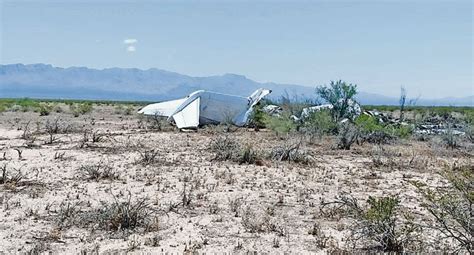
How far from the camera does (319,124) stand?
2088 cm

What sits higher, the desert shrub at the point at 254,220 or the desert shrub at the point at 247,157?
the desert shrub at the point at 247,157

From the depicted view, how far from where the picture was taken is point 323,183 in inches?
407

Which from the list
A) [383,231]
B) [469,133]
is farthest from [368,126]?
[383,231]

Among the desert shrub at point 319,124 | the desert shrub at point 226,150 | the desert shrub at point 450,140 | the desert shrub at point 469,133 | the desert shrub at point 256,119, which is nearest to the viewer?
the desert shrub at point 226,150

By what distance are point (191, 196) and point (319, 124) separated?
42.7 feet

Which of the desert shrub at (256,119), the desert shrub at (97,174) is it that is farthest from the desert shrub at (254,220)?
the desert shrub at (256,119)

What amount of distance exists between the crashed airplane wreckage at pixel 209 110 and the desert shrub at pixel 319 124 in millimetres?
3501

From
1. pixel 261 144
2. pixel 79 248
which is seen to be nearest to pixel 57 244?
pixel 79 248

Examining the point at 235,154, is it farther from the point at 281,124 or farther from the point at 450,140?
the point at 450,140

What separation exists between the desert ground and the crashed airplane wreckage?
7232 mm

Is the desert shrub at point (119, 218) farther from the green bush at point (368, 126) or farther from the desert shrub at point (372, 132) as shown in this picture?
the green bush at point (368, 126)

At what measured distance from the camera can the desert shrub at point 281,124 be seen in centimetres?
2056

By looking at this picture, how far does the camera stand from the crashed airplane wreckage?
2322 cm

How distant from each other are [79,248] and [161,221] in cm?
150
